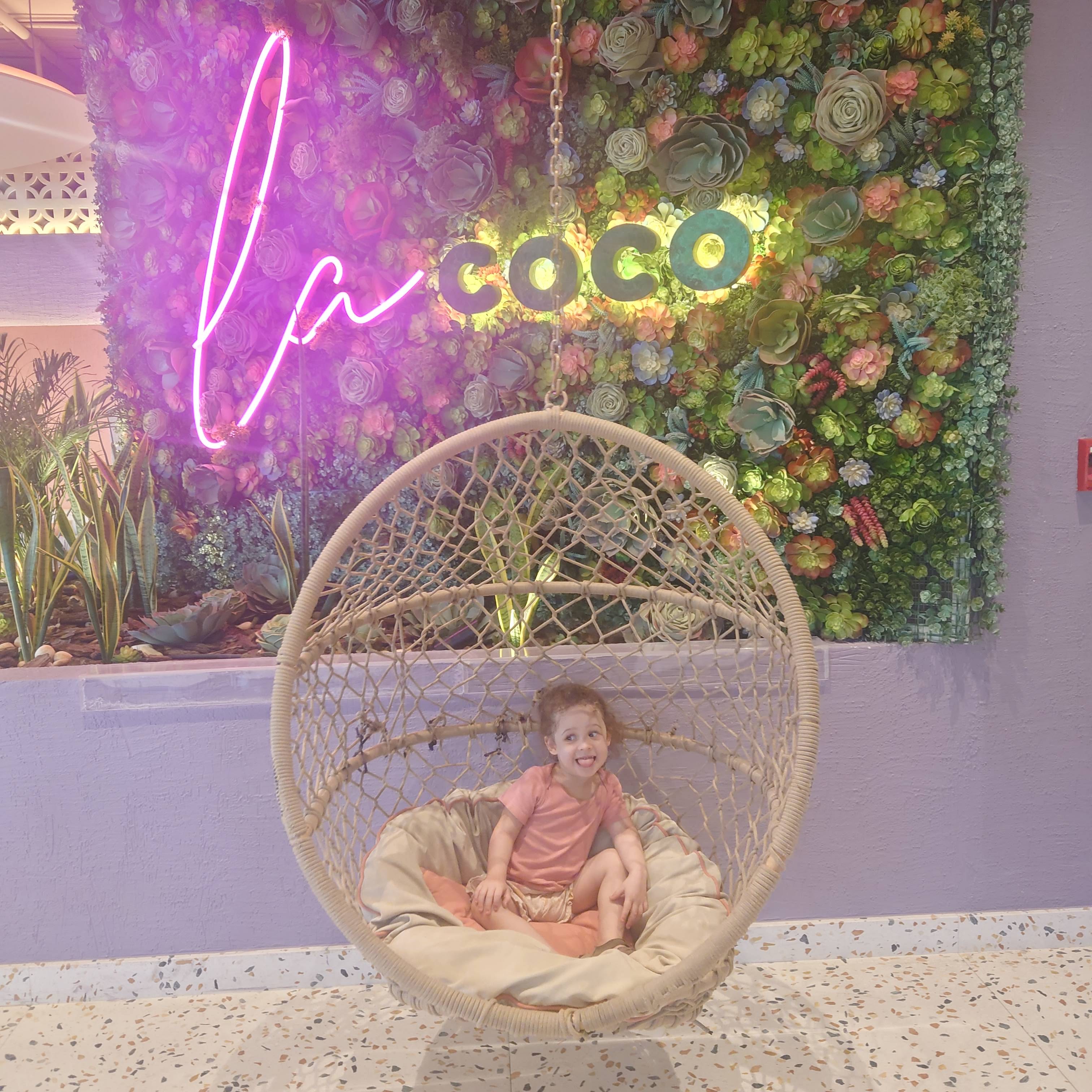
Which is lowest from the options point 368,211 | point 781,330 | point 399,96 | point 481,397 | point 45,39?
point 481,397

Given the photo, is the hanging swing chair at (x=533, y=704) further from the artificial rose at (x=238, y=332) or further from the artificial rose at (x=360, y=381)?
the artificial rose at (x=238, y=332)

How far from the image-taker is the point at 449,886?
72.5 inches

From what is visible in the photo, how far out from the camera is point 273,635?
7.50ft

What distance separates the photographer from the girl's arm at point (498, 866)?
5.95 ft

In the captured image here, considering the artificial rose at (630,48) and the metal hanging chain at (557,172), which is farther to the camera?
the artificial rose at (630,48)

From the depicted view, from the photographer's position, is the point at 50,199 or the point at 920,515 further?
the point at 50,199

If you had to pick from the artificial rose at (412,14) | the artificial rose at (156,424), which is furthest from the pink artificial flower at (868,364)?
the artificial rose at (156,424)

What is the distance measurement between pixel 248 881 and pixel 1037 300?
7.86 ft

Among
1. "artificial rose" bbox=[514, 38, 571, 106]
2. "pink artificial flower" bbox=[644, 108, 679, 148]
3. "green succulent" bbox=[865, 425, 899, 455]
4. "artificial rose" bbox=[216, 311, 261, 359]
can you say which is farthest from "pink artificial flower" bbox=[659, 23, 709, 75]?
"artificial rose" bbox=[216, 311, 261, 359]

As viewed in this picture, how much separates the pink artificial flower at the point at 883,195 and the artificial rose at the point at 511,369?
927 mm

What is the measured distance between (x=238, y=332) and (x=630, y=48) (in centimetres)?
127

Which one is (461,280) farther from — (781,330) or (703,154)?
(781,330)

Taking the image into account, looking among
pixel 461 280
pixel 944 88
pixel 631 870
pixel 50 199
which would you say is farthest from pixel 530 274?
pixel 50 199

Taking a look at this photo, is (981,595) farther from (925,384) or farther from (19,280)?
(19,280)
